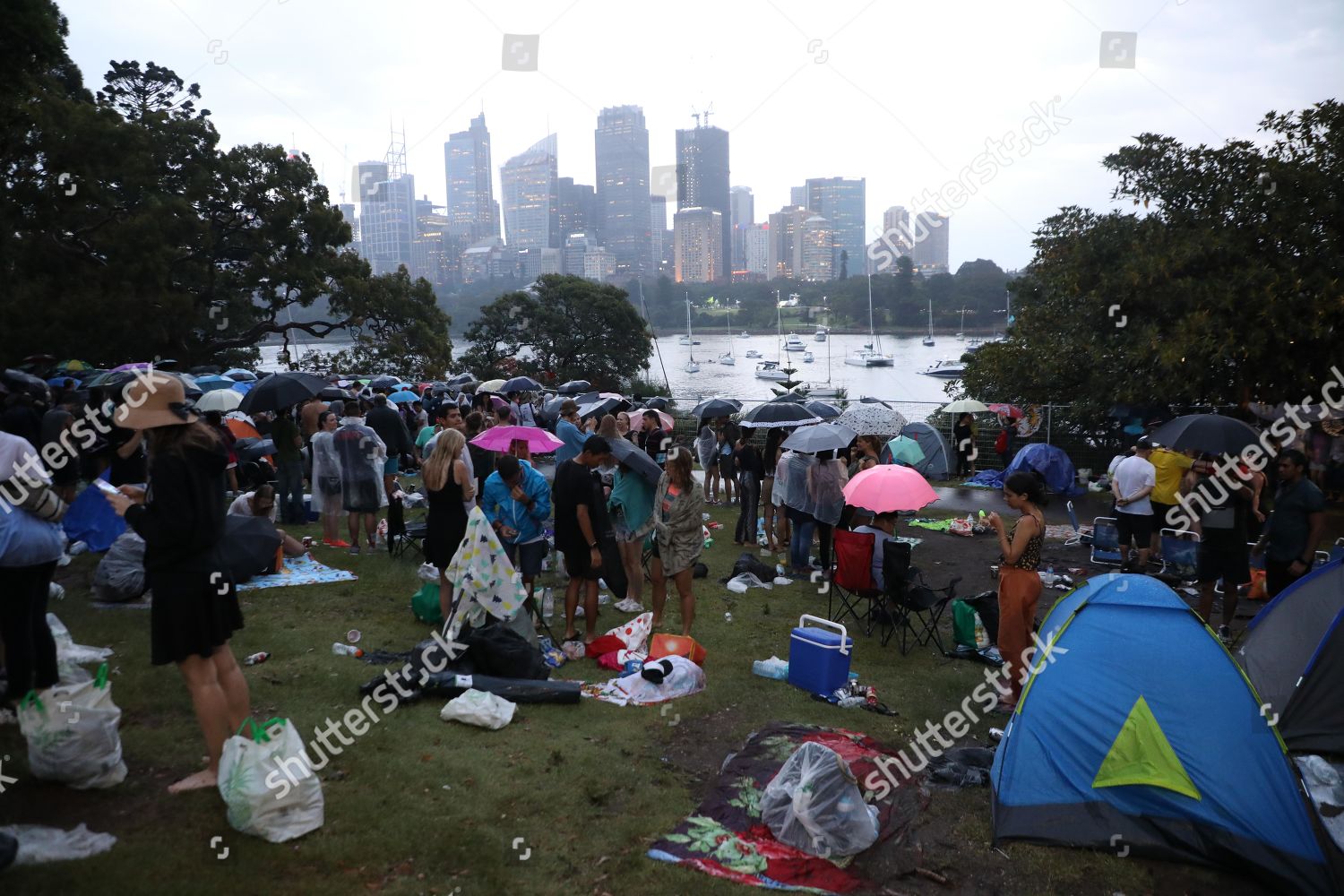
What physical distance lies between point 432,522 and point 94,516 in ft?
11.3

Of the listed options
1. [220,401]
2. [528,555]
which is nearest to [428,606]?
[528,555]

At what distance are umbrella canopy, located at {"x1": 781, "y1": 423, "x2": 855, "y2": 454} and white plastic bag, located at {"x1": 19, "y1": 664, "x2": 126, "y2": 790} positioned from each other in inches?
258

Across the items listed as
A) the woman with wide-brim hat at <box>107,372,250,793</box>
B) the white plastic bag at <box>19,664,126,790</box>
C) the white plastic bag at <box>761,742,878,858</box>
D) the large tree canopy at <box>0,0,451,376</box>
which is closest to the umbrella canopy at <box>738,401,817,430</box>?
the white plastic bag at <box>761,742,878,858</box>

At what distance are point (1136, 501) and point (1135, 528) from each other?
0.33 m

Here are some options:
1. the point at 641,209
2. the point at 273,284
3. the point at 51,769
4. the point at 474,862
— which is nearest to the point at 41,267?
the point at 273,284

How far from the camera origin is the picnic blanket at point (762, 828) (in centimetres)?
394

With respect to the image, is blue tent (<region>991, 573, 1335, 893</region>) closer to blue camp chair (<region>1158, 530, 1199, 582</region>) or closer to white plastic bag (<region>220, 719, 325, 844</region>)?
white plastic bag (<region>220, 719, 325, 844</region>)

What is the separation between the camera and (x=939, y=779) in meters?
4.90

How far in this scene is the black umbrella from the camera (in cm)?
1026

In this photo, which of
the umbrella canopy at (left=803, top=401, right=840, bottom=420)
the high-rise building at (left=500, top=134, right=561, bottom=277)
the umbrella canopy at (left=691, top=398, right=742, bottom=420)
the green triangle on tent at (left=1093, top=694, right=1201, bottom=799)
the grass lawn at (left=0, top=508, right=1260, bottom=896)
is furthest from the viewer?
the high-rise building at (left=500, top=134, right=561, bottom=277)

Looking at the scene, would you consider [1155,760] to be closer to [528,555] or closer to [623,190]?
[528,555]

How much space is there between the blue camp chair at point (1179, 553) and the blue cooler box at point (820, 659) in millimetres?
5345

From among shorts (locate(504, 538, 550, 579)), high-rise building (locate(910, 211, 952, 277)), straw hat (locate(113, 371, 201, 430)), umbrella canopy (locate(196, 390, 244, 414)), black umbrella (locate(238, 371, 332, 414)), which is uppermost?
high-rise building (locate(910, 211, 952, 277))

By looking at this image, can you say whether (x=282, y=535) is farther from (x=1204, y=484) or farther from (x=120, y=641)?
(x=1204, y=484)
